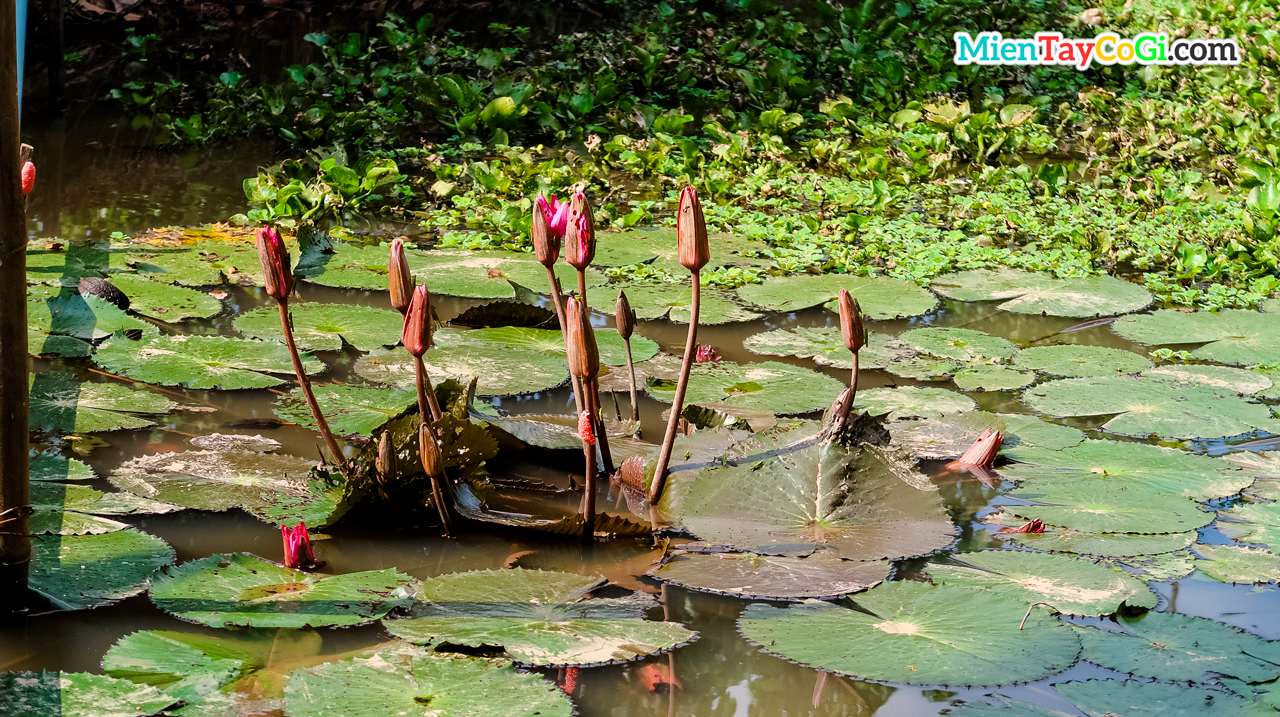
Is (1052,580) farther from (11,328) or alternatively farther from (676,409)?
(11,328)

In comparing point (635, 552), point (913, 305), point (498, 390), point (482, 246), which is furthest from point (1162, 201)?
point (635, 552)

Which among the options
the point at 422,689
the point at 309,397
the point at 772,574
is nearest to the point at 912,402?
the point at 772,574

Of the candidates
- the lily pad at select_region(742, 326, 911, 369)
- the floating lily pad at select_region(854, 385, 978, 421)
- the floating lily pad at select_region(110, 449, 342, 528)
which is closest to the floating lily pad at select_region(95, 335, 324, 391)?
the floating lily pad at select_region(110, 449, 342, 528)

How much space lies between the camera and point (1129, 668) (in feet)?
4.86

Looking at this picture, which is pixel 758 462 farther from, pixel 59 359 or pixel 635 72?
pixel 635 72

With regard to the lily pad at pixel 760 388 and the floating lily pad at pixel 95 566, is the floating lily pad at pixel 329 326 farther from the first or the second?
the floating lily pad at pixel 95 566

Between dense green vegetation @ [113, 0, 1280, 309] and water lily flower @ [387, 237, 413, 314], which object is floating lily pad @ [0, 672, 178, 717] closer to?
water lily flower @ [387, 237, 413, 314]

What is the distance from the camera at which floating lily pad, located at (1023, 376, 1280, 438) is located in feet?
7.45

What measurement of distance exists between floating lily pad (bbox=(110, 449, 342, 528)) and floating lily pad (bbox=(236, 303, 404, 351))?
1.89ft

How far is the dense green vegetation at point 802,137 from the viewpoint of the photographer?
11.7ft

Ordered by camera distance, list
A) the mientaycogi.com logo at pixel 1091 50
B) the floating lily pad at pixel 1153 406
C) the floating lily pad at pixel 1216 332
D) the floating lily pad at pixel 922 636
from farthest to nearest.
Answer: the mientaycogi.com logo at pixel 1091 50, the floating lily pad at pixel 1216 332, the floating lily pad at pixel 1153 406, the floating lily pad at pixel 922 636

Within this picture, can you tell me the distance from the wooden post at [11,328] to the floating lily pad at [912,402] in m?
1.49

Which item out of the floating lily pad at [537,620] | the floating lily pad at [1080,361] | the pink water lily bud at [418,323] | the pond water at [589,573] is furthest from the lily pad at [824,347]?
the pink water lily bud at [418,323]

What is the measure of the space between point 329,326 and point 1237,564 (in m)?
1.90
